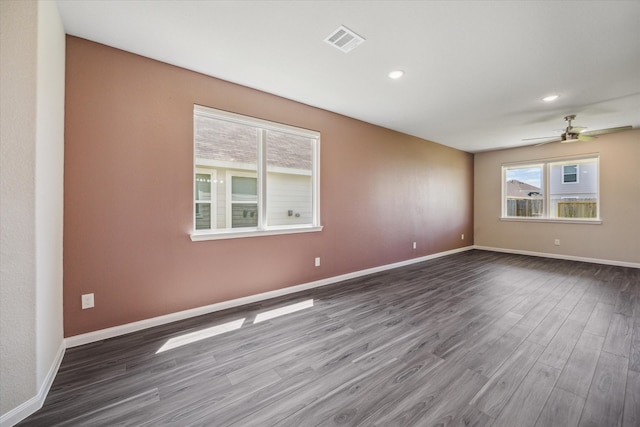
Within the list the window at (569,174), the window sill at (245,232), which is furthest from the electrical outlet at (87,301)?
the window at (569,174)

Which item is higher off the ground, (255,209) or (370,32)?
(370,32)

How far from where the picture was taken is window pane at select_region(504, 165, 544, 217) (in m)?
6.00

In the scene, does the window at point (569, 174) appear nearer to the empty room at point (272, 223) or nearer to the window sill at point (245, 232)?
the empty room at point (272, 223)

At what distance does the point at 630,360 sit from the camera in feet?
6.42

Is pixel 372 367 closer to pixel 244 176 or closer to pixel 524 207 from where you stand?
pixel 244 176

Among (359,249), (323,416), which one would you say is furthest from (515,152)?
(323,416)

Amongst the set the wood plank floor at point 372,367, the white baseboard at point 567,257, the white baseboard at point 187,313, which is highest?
the white baseboard at point 567,257

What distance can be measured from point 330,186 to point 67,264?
3.03m

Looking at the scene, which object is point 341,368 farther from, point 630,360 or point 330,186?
point 330,186

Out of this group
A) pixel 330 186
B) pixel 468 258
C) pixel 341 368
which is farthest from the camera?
pixel 468 258

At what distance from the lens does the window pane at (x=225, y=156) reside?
9.55ft

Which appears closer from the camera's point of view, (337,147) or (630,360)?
(630,360)

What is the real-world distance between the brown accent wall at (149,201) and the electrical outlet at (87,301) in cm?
4

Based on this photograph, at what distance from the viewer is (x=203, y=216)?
291 centimetres
